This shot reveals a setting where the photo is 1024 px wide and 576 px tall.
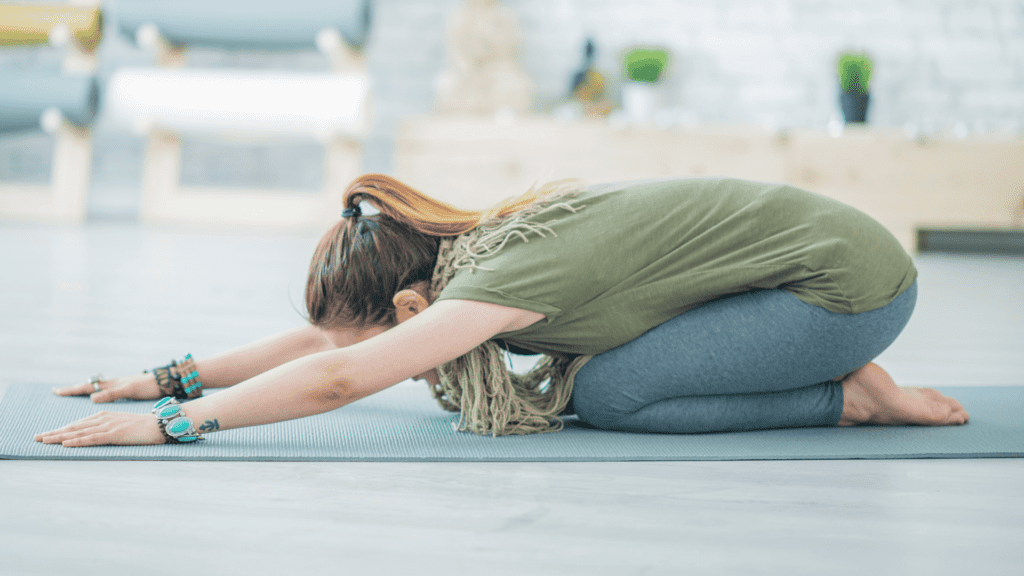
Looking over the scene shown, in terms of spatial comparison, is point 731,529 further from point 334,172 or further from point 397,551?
point 334,172

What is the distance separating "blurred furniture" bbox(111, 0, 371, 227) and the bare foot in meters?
3.06

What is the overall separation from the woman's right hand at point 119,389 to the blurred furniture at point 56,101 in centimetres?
323

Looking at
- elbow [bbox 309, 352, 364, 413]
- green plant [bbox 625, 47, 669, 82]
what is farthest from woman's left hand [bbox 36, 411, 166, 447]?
green plant [bbox 625, 47, 669, 82]

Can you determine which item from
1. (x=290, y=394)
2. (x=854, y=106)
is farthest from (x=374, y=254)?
(x=854, y=106)

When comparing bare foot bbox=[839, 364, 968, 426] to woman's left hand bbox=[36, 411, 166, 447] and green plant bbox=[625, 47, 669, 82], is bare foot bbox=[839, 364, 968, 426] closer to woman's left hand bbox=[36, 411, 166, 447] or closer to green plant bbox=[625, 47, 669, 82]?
woman's left hand bbox=[36, 411, 166, 447]

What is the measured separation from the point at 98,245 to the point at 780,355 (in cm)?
275

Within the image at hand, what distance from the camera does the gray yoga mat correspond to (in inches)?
35.4

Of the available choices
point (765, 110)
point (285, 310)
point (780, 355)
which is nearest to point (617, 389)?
point (780, 355)

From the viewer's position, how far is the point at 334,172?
405 centimetres

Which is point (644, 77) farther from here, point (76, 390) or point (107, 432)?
point (107, 432)

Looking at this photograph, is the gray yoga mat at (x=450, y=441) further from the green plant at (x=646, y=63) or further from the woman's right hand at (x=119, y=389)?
the green plant at (x=646, y=63)

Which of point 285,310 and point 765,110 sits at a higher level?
point 765,110

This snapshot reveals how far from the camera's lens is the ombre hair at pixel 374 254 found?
973 mm

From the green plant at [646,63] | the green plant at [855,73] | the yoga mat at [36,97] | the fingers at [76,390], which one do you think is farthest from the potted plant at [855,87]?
the fingers at [76,390]
